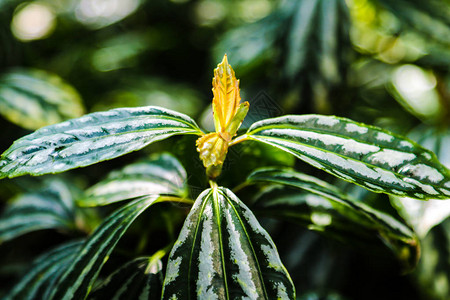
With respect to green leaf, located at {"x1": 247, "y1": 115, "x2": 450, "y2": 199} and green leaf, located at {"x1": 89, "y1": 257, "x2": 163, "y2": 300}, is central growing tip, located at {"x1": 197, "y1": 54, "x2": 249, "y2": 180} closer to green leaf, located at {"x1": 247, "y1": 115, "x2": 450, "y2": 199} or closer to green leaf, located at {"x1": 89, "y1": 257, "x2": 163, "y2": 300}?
green leaf, located at {"x1": 247, "y1": 115, "x2": 450, "y2": 199}

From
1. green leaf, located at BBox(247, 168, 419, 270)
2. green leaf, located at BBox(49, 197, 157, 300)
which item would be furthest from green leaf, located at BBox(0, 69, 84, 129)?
green leaf, located at BBox(247, 168, 419, 270)

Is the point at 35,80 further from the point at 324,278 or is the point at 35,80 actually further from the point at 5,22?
the point at 324,278

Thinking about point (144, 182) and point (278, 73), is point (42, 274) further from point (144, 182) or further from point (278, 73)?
point (278, 73)

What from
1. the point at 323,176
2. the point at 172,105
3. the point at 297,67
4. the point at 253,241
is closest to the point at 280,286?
the point at 253,241

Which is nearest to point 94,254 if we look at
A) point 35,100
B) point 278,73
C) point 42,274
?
point 42,274

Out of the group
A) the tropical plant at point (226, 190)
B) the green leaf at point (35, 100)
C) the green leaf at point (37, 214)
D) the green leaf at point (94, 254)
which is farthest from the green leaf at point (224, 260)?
the green leaf at point (35, 100)

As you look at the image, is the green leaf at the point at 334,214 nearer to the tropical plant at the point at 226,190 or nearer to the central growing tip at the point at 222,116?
the tropical plant at the point at 226,190
